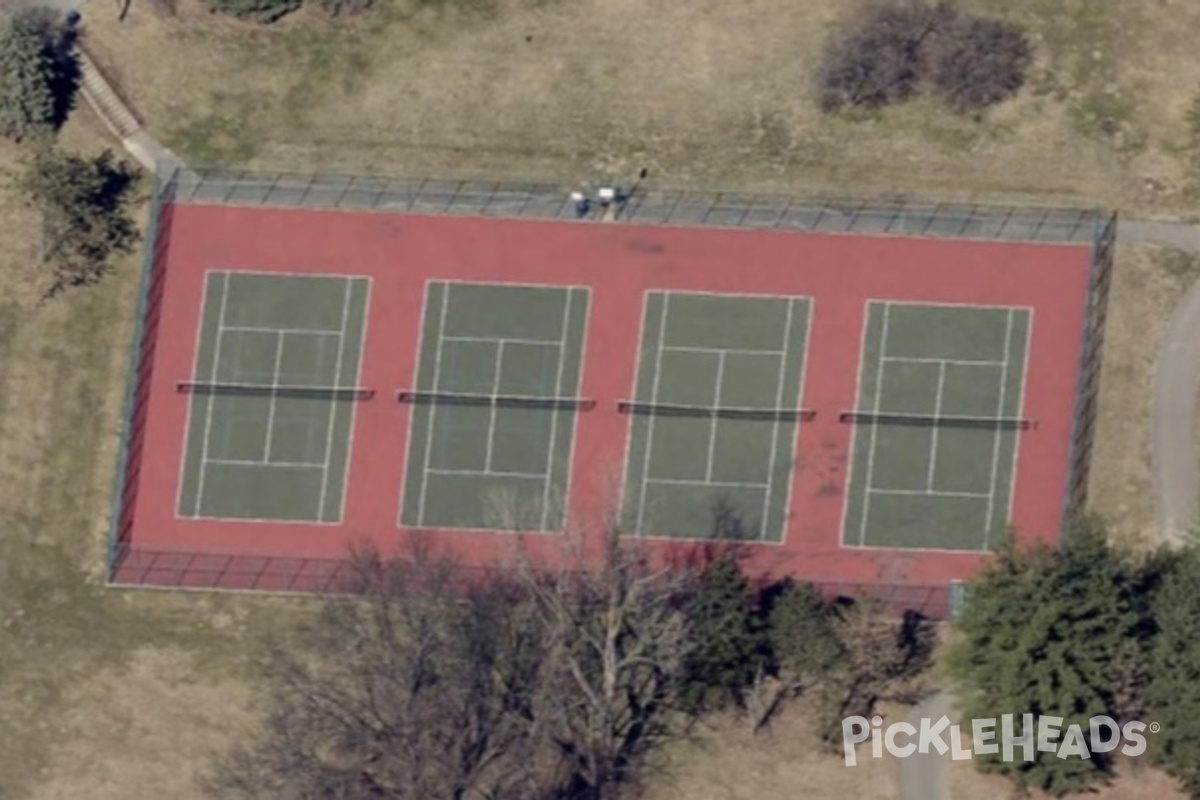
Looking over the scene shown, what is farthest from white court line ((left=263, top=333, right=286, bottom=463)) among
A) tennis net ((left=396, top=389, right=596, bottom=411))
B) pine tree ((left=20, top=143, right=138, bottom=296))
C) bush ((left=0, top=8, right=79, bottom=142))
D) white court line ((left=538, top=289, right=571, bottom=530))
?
bush ((left=0, top=8, right=79, bottom=142))

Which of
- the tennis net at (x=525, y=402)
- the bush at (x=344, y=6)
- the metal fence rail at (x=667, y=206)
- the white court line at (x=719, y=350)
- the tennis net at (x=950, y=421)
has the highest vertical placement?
the bush at (x=344, y=6)

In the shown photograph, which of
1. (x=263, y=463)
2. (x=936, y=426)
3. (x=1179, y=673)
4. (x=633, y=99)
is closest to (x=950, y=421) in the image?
(x=936, y=426)

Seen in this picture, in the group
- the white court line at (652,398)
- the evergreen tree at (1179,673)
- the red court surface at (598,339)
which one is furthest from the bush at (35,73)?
the evergreen tree at (1179,673)

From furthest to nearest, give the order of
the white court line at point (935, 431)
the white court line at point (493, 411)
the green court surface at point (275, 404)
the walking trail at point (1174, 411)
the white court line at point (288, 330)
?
1. the white court line at point (288, 330)
2. the green court surface at point (275, 404)
3. the white court line at point (493, 411)
4. the white court line at point (935, 431)
5. the walking trail at point (1174, 411)

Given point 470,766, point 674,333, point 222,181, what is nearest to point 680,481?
point 674,333

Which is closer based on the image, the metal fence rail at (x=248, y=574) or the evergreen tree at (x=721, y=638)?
the evergreen tree at (x=721, y=638)

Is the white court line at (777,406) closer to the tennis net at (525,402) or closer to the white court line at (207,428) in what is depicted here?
the tennis net at (525,402)

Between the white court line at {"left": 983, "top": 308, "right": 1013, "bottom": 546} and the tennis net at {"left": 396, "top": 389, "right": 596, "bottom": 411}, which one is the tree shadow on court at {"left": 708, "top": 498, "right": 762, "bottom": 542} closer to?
the tennis net at {"left": 396, "top": 389, "right": 596, "bottom": 411}

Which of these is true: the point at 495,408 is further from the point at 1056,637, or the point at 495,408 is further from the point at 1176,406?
the point at 1176,406

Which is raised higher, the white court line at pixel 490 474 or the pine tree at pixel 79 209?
the pine tree at pixel 79 209

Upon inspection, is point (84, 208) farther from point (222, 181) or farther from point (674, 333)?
point (674, 333)
